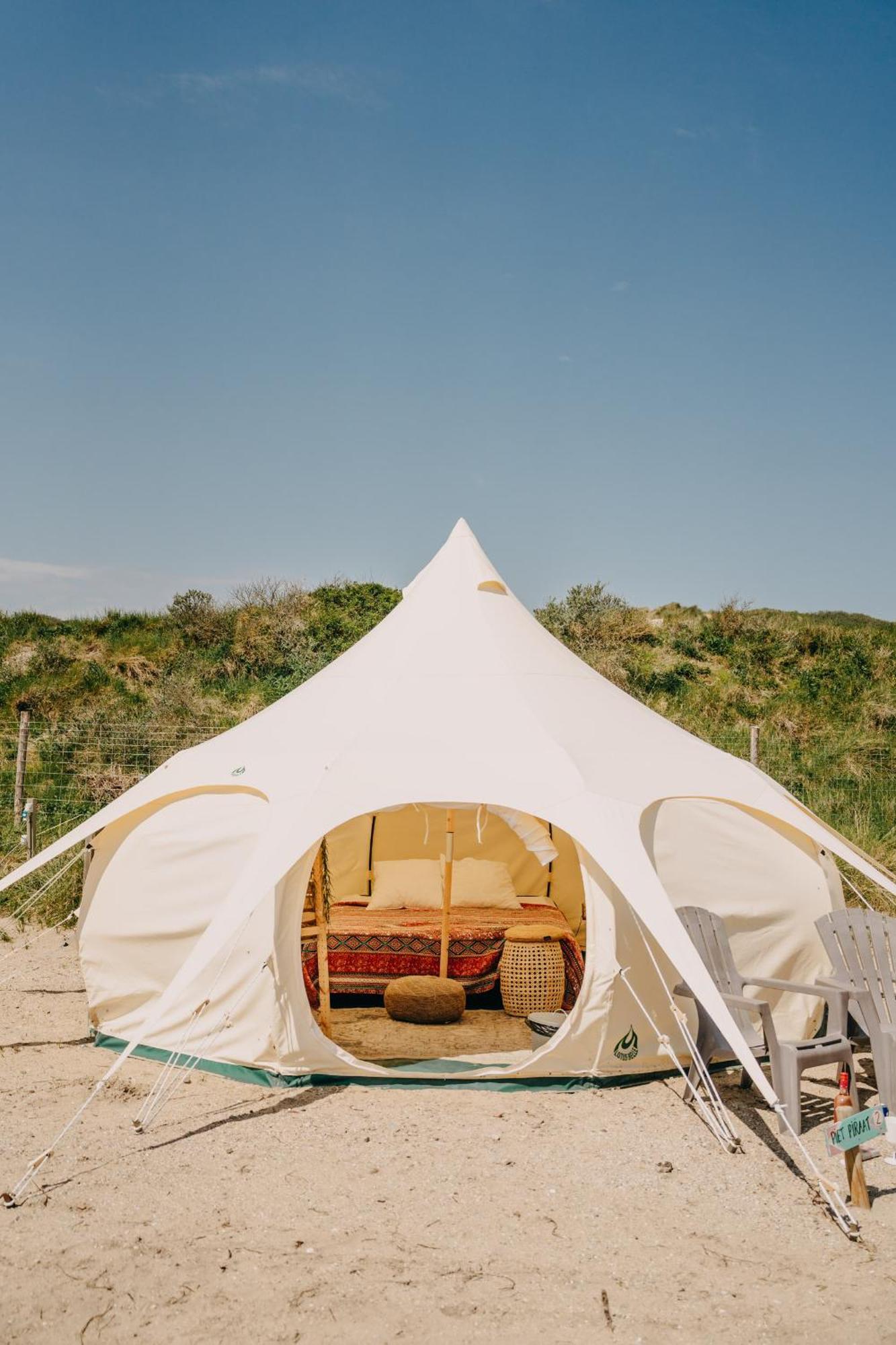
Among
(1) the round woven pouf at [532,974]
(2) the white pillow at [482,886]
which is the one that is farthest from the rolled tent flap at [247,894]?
(2) the white pillow at [482,886]

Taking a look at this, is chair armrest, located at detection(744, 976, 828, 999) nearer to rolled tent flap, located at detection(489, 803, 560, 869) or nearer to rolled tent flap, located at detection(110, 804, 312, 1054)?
rolled tent flap, located at detection(110, 804, 312, 1054)

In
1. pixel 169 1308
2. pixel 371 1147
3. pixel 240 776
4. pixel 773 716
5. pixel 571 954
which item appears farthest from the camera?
pixel 773 716

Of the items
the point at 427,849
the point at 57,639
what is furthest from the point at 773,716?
the point at 57,639

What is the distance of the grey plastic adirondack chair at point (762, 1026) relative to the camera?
485 cm

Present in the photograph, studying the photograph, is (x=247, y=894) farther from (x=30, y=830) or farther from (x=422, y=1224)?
(x=30, y=830)

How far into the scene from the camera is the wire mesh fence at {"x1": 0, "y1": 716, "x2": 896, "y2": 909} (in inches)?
445

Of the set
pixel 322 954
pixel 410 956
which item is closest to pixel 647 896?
pixel 322 954

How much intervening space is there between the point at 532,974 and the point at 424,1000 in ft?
2.58

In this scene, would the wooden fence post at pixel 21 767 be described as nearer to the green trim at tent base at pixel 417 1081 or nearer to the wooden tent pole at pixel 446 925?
the wooden tent pole at pixel 446 925

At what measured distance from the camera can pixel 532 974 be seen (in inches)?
286

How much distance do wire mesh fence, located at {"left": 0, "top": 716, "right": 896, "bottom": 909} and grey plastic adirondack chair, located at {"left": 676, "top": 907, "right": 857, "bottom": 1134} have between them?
17.1 ft

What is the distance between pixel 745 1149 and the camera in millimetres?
4777

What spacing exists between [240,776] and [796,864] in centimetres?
319

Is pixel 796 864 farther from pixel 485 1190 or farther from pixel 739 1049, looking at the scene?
pixel 485 1190
